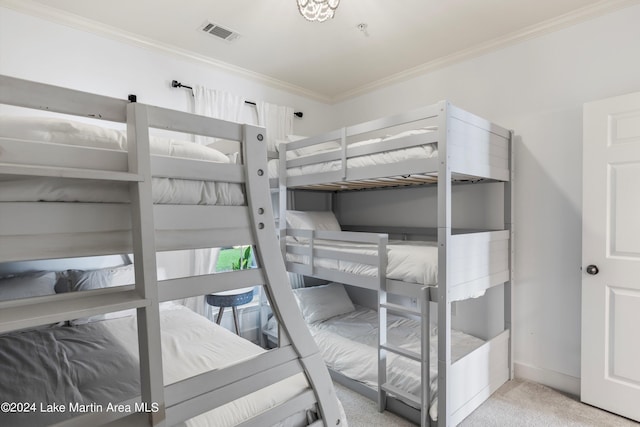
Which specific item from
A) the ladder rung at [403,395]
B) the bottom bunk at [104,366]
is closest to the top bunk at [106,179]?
the bottom bunk at [104,366]

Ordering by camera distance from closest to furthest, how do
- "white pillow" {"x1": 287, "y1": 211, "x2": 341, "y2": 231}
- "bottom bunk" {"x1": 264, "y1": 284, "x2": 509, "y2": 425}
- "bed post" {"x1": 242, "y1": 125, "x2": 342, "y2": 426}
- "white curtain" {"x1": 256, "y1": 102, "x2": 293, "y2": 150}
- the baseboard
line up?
"bed post" {"x1": 242, "y1": 125, "x2": 342, "y2": 426}
"bottom bunk" {"x1": 264, "y1": 284, "x2": 509, "y2": 425}
the baseboard
"white pillow" {"x1": 287, "y1": 211, "x2": 341, "y2": 231}
"white curtain" {"x1": 256, "y1": 102, "x2": 293, "y2": 150}

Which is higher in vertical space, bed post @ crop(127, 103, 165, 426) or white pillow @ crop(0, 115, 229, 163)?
white pillow @ crop(0, 115, 229, 163)

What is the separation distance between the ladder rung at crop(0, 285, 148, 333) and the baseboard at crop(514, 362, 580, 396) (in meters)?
2.85

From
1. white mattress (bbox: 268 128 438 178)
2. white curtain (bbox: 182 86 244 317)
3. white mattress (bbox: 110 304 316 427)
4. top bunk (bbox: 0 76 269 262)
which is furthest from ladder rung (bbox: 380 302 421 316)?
white curtain (bbox: 182 86 244 317)

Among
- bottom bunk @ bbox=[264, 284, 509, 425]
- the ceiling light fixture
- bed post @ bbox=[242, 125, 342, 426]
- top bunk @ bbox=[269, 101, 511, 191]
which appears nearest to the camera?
bed post @ bbox=[242, 125, 342, 426]

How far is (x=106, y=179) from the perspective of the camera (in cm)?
75

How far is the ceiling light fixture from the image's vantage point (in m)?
1.80

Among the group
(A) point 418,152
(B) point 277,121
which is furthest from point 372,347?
(B) point 277,121

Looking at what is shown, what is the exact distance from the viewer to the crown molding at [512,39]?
2.17 m

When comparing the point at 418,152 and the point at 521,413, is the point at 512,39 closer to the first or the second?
the point at 418,152

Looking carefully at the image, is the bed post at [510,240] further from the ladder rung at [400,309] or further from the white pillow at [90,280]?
the white pillow at [90,280]

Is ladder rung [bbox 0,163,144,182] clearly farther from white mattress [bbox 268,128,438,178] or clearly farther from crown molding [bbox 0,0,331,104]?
crown molding [bbox 0,0,331,104]

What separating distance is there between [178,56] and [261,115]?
875 millimetres

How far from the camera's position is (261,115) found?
10.8 feet
